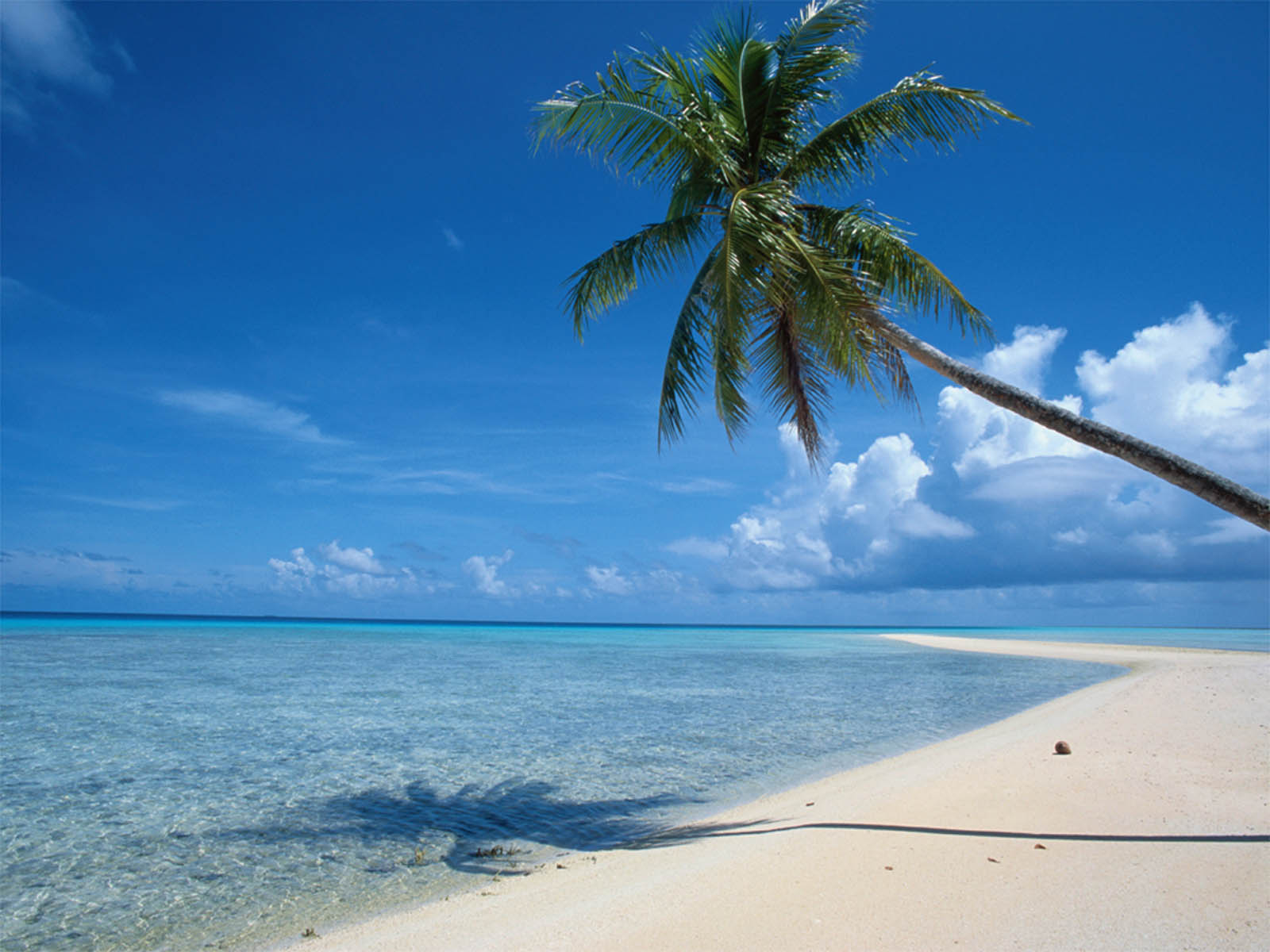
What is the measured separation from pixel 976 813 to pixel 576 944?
397cm

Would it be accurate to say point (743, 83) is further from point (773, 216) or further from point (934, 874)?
point (934, 874)

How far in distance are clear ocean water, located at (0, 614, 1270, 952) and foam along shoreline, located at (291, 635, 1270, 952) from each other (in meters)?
0.80

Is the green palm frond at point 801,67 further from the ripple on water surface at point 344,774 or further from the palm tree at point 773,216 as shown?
the ripple on water surface at point 344,774

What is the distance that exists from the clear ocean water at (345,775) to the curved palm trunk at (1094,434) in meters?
4.92

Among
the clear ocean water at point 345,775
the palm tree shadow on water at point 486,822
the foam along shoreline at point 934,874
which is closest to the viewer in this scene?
the foam along shoreline at point 934,874

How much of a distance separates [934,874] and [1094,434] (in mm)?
3763

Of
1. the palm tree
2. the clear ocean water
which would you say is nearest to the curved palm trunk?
the palm tree

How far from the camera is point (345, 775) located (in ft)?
28.7

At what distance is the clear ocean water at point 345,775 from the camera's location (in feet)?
17.2

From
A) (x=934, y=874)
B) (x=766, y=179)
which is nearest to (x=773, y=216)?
(x=766, y=179)

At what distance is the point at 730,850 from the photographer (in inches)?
215

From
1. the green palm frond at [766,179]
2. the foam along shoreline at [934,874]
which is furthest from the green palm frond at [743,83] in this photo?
the foam along shoreline at [934,874]

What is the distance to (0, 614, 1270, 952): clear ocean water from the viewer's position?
523cm

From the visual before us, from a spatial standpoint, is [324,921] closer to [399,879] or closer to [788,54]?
[399,879]
